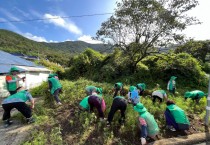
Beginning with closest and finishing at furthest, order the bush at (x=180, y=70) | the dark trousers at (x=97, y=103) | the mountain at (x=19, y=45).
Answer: the dark trousers at (x=97, y=103) < the bush at (x=180, y=70) < the mountain at (x=19, y=45)

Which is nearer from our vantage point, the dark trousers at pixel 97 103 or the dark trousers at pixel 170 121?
the dark trousers at pixel 170 121

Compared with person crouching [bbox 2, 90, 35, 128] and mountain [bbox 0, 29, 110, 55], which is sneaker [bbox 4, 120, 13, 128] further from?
mountain [bbox 0, 29, 110, 55]

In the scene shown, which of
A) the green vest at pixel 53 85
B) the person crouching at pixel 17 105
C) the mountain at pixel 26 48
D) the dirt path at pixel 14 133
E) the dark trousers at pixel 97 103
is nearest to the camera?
the dirt path at pixel 14 133

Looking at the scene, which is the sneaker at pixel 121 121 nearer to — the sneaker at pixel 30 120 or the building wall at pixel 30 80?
the sneaker at pixel 30 120

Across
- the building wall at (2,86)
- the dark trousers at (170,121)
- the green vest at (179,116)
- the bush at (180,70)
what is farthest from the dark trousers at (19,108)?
the bush at (180,70)

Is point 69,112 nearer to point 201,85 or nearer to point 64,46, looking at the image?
point 201,85

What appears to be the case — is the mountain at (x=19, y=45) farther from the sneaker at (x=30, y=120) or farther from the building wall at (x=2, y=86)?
the sneaker at (x=30, y=120)

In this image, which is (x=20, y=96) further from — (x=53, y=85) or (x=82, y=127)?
(x=82, y=127)

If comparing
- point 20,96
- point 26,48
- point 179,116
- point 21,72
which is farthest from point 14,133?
point 26,48

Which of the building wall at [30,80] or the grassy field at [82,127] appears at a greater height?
the building wall at [30,80]

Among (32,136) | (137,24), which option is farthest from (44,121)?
(137,24)

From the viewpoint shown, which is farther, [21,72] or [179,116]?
[21,72]

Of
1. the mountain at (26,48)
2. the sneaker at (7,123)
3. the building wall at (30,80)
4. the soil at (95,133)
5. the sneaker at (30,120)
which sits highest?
the mountain at (26,48)

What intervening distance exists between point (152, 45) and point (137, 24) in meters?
1.99
